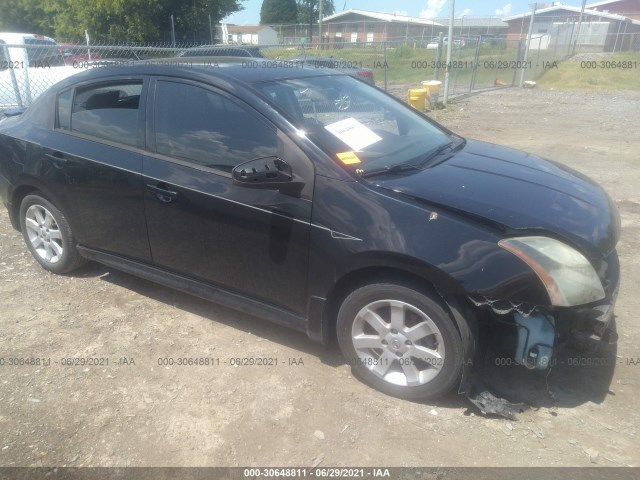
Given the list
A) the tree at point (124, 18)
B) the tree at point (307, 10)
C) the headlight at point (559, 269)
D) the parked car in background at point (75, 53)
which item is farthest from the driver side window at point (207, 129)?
the tree at point (307, 10)

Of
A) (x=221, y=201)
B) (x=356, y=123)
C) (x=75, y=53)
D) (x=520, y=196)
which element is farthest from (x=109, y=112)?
(x=75, y=53)

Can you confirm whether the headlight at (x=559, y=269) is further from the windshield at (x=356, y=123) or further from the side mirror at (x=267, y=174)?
the side mirror at (x=267, y=174)

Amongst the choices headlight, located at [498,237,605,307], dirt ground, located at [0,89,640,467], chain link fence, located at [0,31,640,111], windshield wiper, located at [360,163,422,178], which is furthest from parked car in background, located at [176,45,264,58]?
headlight, located at [498,237,605,307]

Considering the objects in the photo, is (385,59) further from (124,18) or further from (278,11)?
(278,11)

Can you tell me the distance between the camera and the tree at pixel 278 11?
79.9m

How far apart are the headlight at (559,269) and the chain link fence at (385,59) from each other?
696cm

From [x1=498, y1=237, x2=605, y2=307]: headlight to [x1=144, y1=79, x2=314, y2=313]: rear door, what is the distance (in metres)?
1.14

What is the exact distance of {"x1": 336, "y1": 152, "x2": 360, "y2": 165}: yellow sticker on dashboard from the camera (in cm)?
289

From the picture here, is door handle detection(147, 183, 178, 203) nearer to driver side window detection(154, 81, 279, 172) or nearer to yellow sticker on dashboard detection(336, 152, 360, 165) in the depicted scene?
driver side window detection(154, 81, 279, 172)

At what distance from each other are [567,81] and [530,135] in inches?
546

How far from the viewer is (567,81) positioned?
2197 centimetres

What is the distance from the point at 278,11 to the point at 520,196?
8721 centimetres

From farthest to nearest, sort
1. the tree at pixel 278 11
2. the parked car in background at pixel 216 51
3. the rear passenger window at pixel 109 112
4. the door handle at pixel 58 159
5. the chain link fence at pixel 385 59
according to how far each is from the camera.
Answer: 1. the tree at pixel 278 11
2. the parked car in background at pixel 216 51
3. the chain link fence at pixel 385 59
4. the door handle at pixel 58 159
5. the rear passenger window at pixel 109 112

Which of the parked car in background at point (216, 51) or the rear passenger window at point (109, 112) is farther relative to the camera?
the parked car in background at point (216, 51)
